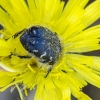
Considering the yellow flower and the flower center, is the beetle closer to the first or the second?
the flower center

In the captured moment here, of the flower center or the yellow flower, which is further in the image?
the yellow flower

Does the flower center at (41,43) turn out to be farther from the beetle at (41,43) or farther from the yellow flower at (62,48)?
the yellow flower at (62,48)

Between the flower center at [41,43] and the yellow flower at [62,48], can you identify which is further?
the yellow flower at [62,48]

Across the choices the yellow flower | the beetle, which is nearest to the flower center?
the beetle

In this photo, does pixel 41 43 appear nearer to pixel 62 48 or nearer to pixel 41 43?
→ pixel 41 43

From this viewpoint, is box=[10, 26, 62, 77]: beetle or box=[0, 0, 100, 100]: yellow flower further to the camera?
box=[0, 0, 100, 100]: yellow flower

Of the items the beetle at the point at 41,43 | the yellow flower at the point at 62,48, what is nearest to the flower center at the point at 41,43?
the beetle at the point at 41,43
